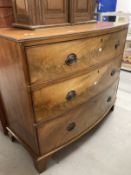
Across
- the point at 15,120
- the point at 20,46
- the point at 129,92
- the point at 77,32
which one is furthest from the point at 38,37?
the point at 129,92

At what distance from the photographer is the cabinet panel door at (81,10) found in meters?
Answer: 1.08

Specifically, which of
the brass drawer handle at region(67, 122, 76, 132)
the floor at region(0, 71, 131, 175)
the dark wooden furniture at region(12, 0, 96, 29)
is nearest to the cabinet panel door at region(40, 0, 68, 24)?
the dark wooden furniture at region(12, 0, 96, 29)

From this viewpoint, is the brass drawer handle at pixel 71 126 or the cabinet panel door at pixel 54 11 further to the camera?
the brass drawer handle at pixel 71 126

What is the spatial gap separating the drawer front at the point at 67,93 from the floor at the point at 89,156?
46 centimetres

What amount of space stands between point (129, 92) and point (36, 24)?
162cm

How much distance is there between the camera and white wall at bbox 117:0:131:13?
8.89ft

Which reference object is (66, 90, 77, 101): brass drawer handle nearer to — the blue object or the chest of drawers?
the chest of drawers

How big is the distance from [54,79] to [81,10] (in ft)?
1.99

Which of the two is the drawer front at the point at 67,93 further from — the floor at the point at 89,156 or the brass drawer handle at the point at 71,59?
the floor at the point at 89,156

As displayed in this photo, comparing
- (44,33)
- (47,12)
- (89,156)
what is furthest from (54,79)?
(89,156)

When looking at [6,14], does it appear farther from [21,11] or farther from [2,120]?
[2,120]

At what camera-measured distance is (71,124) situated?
3.74 ft

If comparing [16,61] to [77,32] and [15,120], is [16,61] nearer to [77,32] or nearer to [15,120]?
[77,32]

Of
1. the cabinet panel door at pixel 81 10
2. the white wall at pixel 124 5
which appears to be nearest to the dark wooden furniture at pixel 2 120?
the cabinet panel door at pixel 81 10
